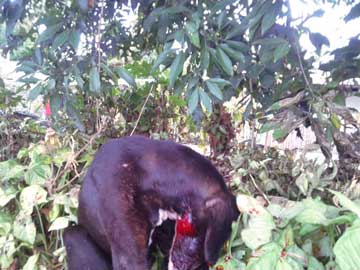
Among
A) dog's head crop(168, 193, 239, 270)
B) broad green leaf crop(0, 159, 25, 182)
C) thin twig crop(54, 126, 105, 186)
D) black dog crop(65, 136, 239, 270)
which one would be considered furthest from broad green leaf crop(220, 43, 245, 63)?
broad green leaf crop(0, 159, 25, 182)

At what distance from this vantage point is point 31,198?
1.75m

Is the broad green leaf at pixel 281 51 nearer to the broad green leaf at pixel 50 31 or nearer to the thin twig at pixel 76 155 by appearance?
the broad green leaf at pixel 50 31

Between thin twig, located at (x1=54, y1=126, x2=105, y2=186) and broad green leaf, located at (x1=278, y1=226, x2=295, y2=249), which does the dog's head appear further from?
thin twig, located at (x1=54, y1=126, x2=105, y2=186)

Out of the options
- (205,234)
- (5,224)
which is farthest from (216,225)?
(5,224)

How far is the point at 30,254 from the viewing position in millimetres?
1815

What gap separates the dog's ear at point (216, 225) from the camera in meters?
1.24

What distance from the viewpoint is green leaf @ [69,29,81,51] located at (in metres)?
1.65

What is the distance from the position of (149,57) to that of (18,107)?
905 millimetres

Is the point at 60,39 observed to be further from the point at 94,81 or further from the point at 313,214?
the point at 313,214

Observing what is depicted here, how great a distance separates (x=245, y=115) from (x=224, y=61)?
526 mm

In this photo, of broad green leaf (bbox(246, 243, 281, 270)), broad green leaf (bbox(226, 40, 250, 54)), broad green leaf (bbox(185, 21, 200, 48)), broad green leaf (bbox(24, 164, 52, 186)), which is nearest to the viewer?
broad green leaf (bbox(246, 243, 281, 270))

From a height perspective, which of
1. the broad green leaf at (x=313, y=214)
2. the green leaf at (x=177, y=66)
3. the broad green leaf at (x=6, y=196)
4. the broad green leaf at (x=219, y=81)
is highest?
the green leaf at (x=177, y=66)

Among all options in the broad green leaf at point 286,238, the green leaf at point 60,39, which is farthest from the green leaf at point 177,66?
the broad green leaf at point 286,238

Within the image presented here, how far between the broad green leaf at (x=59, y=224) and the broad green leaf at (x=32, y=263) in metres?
0.15
